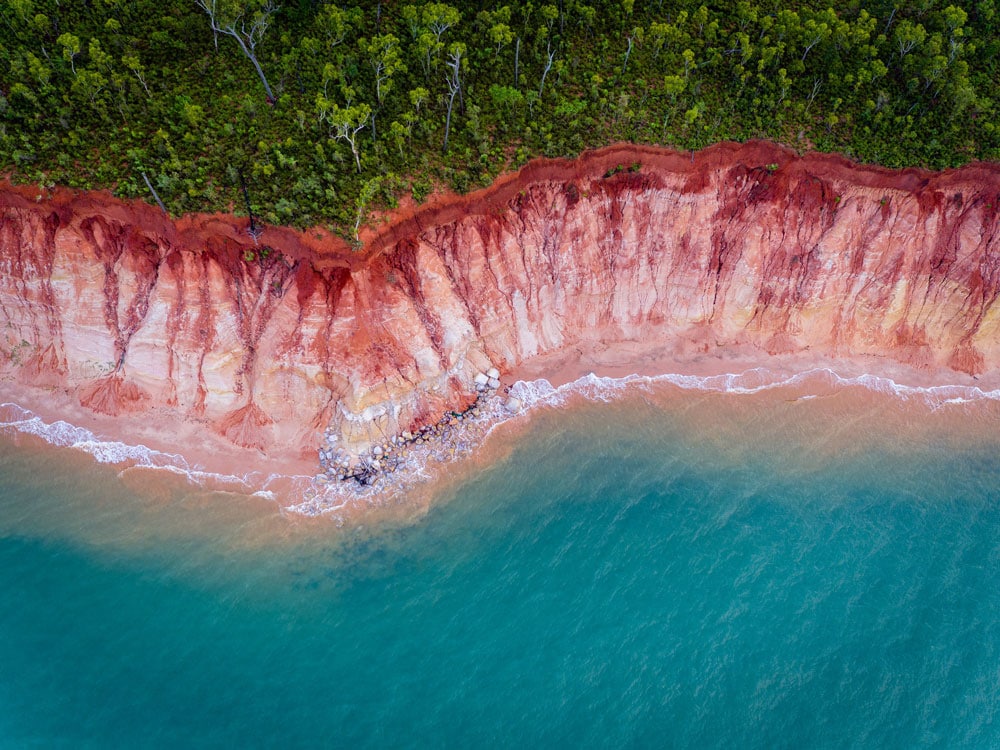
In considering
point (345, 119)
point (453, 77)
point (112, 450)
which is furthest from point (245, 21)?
point (112, 450)

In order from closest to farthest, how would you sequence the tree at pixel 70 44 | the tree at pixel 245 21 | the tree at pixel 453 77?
the tree at pixel 245 21
the tree at pixel 70 44
the tree at pixel 453 77

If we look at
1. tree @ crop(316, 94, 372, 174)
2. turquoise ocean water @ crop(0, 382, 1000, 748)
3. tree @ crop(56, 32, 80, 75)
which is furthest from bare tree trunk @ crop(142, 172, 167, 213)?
turquoise ocean water @ crop(0, 382, 1000, 748)

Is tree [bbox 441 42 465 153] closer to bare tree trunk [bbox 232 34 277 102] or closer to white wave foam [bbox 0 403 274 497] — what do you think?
bare tree trunk [bbox 232 34 277 102]

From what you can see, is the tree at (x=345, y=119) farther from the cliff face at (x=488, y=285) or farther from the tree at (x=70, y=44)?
the tree at (x=70, y=44)

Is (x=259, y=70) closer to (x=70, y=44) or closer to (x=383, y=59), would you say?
(x=383, y=59)

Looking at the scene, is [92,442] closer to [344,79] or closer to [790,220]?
[344,79]

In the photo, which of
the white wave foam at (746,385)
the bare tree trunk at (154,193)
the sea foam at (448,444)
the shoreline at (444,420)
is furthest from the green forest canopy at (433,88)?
the sea foam at (448,444)
